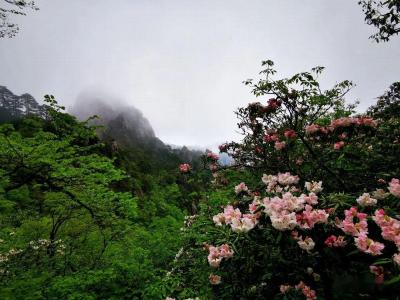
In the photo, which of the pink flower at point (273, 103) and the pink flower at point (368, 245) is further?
the pink flower at point (273, 103)

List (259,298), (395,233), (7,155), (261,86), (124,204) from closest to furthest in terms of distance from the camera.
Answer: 1. (395,233)
2. (259,298)
3. (261,86)
4. (7,155)
5. (124,204)

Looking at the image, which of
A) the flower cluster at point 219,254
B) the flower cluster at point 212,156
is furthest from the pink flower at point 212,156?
the flower cluster at point 219,254

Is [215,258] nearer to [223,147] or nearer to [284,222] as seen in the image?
[284,222]

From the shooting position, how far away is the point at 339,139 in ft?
16.7

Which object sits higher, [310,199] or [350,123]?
[350,123]

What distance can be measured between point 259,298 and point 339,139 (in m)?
3.76

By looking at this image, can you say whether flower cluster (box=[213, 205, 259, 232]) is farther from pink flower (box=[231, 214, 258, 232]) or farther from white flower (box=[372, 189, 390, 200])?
white flower (box=[372, 189, 390, 200])

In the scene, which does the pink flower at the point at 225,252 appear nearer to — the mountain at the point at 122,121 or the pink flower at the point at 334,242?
the pink flower at the point at 334,242

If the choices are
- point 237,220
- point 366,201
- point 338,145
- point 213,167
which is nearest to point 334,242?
point 366,201

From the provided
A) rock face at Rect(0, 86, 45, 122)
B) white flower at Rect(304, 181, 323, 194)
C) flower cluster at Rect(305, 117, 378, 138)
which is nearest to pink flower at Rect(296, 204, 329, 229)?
white flower at Rect(304, 181, 323, 194)

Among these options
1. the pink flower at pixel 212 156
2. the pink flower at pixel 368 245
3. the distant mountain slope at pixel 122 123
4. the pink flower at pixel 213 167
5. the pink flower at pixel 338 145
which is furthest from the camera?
the distant mountain slope at pixel 122 123

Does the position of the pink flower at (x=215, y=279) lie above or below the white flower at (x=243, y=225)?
below

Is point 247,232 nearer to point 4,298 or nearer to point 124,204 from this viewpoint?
point 4,298

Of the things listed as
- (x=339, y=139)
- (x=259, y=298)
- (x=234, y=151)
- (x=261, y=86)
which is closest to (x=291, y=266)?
(x=259, y=298)
